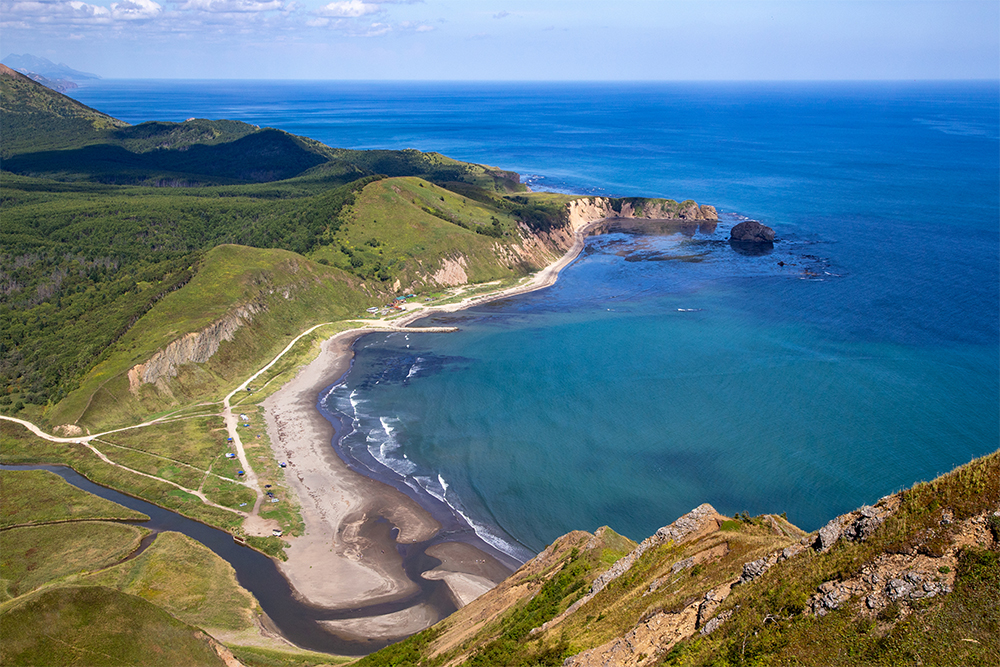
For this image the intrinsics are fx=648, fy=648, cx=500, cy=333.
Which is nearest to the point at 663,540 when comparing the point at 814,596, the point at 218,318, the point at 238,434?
the point at 814,596

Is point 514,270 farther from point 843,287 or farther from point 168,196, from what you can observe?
point 168,196

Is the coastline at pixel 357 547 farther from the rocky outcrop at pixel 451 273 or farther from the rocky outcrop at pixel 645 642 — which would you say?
the rocky outcrop at pixel 451 273

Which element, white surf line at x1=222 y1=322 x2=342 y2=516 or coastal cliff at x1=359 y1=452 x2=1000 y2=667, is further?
white surf line at x1=222 y1=322 x2=342 y2=516

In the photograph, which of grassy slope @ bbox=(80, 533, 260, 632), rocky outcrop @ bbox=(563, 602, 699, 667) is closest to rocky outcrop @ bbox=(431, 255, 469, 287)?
grassy slope @ bbox=(80, 533, 260, 632)

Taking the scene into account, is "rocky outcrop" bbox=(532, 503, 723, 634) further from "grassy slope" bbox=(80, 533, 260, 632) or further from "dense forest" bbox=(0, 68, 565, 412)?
"dense forest" bbox=(0, 68, 565, 412)

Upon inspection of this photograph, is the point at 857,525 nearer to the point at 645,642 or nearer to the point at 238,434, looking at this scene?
the point at 645,642

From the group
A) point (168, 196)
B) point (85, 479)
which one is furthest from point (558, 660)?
point (168, 196)
